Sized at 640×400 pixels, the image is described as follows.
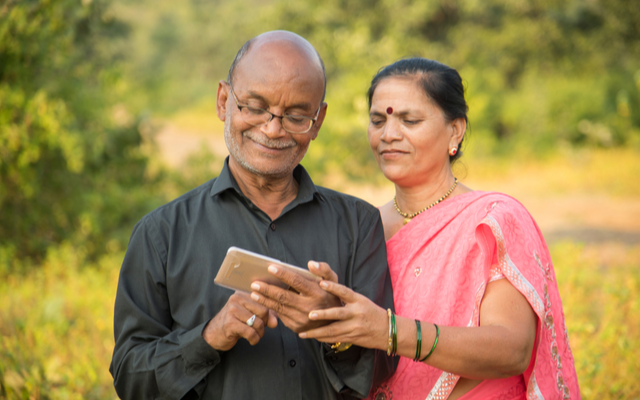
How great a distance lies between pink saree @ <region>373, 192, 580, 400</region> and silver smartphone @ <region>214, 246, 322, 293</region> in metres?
0.85

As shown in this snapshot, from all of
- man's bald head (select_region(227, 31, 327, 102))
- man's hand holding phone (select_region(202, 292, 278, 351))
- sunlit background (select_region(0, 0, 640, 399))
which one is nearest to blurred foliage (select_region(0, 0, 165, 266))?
sunlit background (select_region(0, 0, 640, 399))

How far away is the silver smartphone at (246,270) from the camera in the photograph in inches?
62.2

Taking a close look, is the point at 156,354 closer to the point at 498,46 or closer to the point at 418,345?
the point at 418,345

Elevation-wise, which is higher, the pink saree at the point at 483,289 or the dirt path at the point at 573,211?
the pink saree at the point at 483,289

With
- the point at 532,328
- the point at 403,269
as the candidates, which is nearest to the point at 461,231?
the point at 403,269

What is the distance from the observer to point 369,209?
227 cm

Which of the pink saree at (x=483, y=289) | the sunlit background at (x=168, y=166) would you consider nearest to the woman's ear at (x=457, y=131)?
the sunlit background at (x=168, y=166)

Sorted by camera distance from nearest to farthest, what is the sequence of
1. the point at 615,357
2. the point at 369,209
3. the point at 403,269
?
the point at 369,209, the point at 403,269, the point at 615,357

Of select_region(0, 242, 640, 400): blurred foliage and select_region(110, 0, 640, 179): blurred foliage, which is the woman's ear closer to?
select_region(0, 242, 640, 400): blurred foliage

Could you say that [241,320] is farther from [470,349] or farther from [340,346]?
[470,349]

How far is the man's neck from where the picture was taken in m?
2.18

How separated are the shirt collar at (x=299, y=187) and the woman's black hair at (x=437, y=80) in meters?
0.80

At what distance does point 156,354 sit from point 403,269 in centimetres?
119

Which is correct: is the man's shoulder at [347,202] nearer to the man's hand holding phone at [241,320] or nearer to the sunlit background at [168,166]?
the man's hand holding phone at [241,320]
